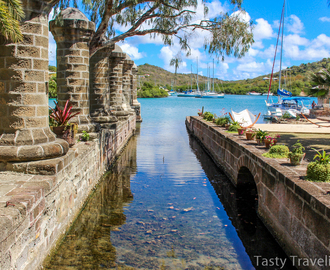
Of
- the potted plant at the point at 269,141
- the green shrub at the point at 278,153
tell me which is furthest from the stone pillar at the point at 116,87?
the green shrub at the point at 278,153

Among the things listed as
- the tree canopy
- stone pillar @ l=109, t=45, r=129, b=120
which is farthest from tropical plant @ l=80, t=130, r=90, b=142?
the tree canopy

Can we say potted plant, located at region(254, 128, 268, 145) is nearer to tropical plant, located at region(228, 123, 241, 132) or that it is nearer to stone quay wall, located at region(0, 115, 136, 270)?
tropical plant, located at region(228, 123, 241, 132)

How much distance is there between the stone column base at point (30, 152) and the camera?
195 inches

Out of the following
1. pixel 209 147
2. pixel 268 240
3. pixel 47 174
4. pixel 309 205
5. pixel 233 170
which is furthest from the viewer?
pixel 209 147

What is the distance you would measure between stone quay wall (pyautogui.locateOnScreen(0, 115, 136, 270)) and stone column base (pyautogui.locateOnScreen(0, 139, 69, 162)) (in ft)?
0.31

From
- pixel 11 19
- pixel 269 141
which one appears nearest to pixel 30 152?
pixel 11 19

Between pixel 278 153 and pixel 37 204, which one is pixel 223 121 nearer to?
pixel 278 153

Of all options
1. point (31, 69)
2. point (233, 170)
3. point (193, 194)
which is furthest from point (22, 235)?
point (233, 170)

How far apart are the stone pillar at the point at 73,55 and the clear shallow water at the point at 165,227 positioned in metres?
2.46

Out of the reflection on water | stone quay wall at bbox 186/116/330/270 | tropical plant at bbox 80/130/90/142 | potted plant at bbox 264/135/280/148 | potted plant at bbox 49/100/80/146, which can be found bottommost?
the reflection on water

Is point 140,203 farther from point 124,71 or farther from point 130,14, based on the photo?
point 124,71

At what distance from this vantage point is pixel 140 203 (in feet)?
24.6

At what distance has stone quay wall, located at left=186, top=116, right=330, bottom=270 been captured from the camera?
408cm

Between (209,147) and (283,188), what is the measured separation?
28.0 feet
